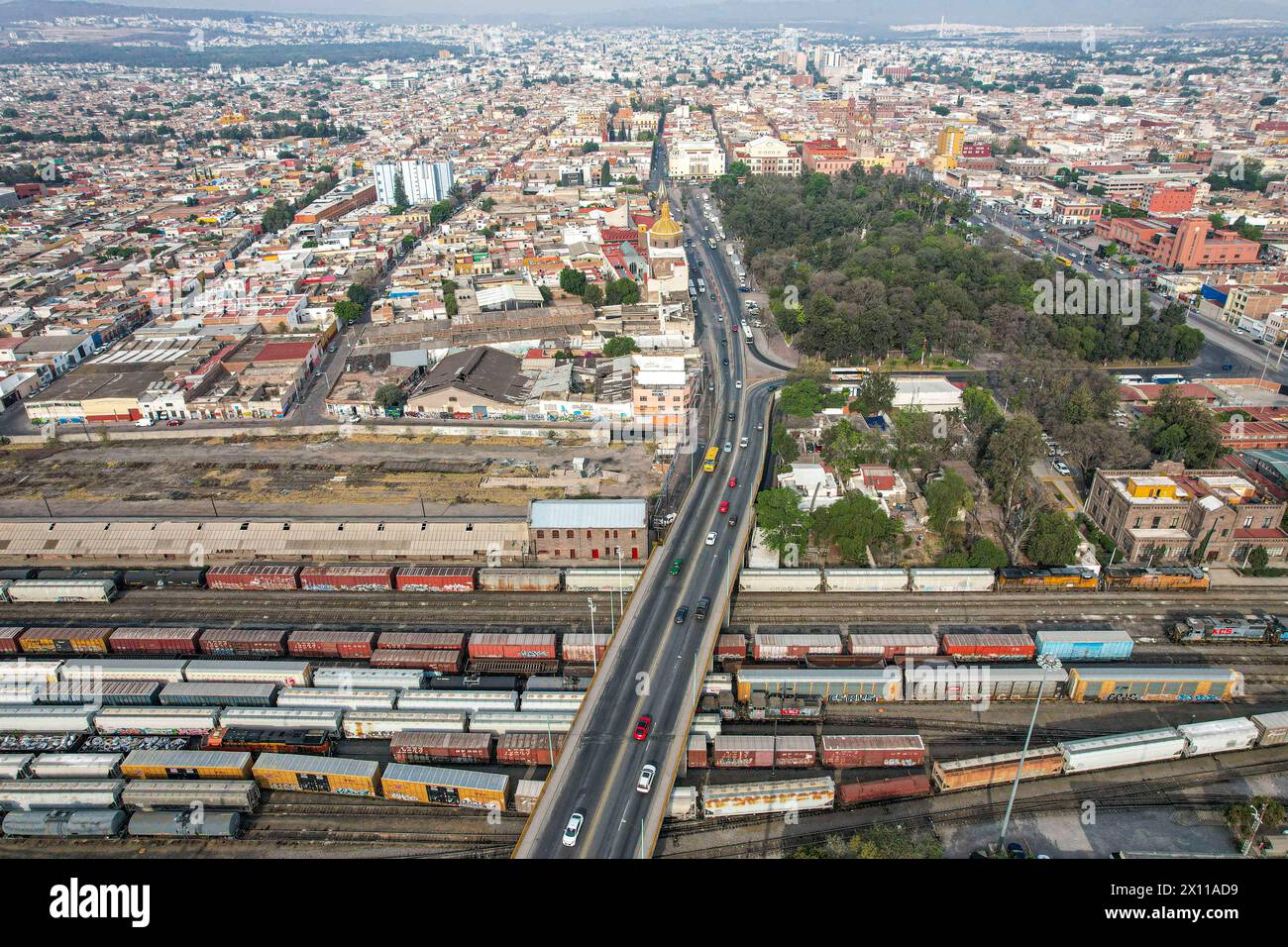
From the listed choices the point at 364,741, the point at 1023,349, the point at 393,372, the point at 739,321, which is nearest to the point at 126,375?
the point at 393,372

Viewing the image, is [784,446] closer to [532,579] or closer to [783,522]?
[783,522]

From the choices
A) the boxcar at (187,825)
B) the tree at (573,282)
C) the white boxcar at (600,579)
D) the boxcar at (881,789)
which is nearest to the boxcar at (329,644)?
the boxcar at (187,825)

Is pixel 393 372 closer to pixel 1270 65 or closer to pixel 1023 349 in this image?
pixel 1023 349

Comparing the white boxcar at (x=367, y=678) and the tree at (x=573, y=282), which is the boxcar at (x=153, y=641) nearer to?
the white boxcar at (x=367, y=678)

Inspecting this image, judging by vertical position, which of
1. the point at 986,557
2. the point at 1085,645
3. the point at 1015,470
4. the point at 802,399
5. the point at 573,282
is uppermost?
the point at 573,282

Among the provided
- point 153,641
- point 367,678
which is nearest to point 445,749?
point 367,678

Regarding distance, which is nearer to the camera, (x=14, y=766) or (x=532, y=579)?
(x=14, y=766)

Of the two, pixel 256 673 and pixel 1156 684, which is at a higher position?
pixel 1156 684

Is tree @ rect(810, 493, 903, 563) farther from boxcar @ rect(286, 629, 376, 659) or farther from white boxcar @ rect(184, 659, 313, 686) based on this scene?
white boxcar @ rect(184, 659, 313, 686)
